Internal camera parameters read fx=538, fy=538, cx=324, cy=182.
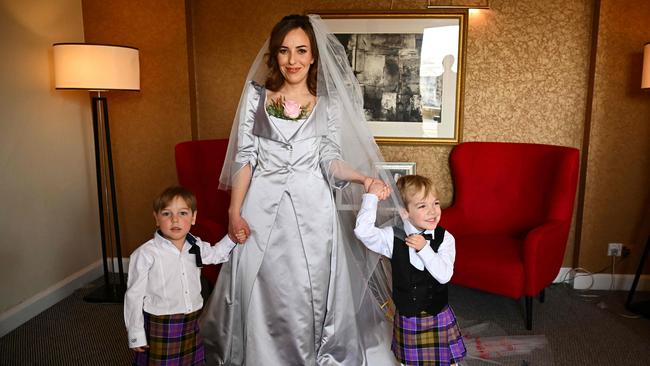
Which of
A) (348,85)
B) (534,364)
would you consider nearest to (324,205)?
(348,85)

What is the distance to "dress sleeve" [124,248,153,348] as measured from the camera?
210 cm

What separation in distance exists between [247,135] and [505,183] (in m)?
2.21

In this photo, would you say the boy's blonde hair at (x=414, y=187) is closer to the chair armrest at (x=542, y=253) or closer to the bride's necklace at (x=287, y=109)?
the bride's necklace at (x=287, y=109)

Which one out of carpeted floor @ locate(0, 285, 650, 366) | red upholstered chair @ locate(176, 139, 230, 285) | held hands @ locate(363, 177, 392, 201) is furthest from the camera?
red upholstered chair @ locate(176, 139, 230, 285)

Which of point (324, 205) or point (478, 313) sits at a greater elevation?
point (324, 205)

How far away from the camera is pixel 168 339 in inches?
88.0

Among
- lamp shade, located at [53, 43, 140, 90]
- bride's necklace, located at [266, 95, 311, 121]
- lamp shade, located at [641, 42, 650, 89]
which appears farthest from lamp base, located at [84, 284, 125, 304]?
lamp shade, located at [641, 42, 650, 89]

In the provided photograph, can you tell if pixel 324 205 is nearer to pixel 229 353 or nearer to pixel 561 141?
pixel 229 353

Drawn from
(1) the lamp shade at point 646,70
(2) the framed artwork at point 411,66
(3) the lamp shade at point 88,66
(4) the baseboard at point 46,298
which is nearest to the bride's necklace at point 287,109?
(3) the lamp shade at point 88,66

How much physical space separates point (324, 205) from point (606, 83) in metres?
2.60

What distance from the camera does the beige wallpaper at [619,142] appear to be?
3.81m

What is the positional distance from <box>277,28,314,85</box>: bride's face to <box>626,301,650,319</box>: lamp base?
9.26 feet

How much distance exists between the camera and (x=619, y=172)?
3.98 m

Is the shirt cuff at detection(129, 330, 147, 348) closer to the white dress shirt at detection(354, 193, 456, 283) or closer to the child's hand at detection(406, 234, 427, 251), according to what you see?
the white dress shirt at detection(354, 193, 456, 283)
